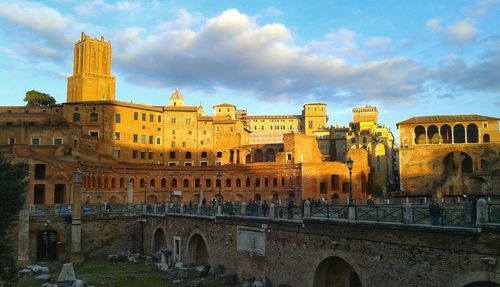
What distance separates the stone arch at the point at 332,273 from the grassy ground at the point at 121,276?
787cm

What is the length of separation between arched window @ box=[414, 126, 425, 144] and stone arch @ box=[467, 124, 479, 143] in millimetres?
5612

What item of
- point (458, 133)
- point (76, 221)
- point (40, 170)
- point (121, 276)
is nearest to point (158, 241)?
point (76, 221)

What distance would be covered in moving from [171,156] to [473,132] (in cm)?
4532

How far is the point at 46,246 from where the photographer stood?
41469 mm

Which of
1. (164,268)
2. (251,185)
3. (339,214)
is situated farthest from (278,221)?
(251,185)

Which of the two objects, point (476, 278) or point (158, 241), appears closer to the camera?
point (476, 278)

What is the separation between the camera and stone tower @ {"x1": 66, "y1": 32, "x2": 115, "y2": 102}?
258ft

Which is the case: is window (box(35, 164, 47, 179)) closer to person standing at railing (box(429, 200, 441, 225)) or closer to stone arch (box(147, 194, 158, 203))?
stone arch (box(147, 194, 158, 203))

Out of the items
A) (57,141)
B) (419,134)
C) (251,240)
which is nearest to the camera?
(251,240)

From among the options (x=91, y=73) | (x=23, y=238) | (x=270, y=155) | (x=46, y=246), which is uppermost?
(x=91, y=73)

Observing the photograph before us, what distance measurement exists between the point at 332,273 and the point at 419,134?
4776cm

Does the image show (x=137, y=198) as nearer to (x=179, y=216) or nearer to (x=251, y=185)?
(x=251, y=185)

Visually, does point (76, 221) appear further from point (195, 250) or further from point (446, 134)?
point (446, 134)

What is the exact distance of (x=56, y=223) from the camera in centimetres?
3981
